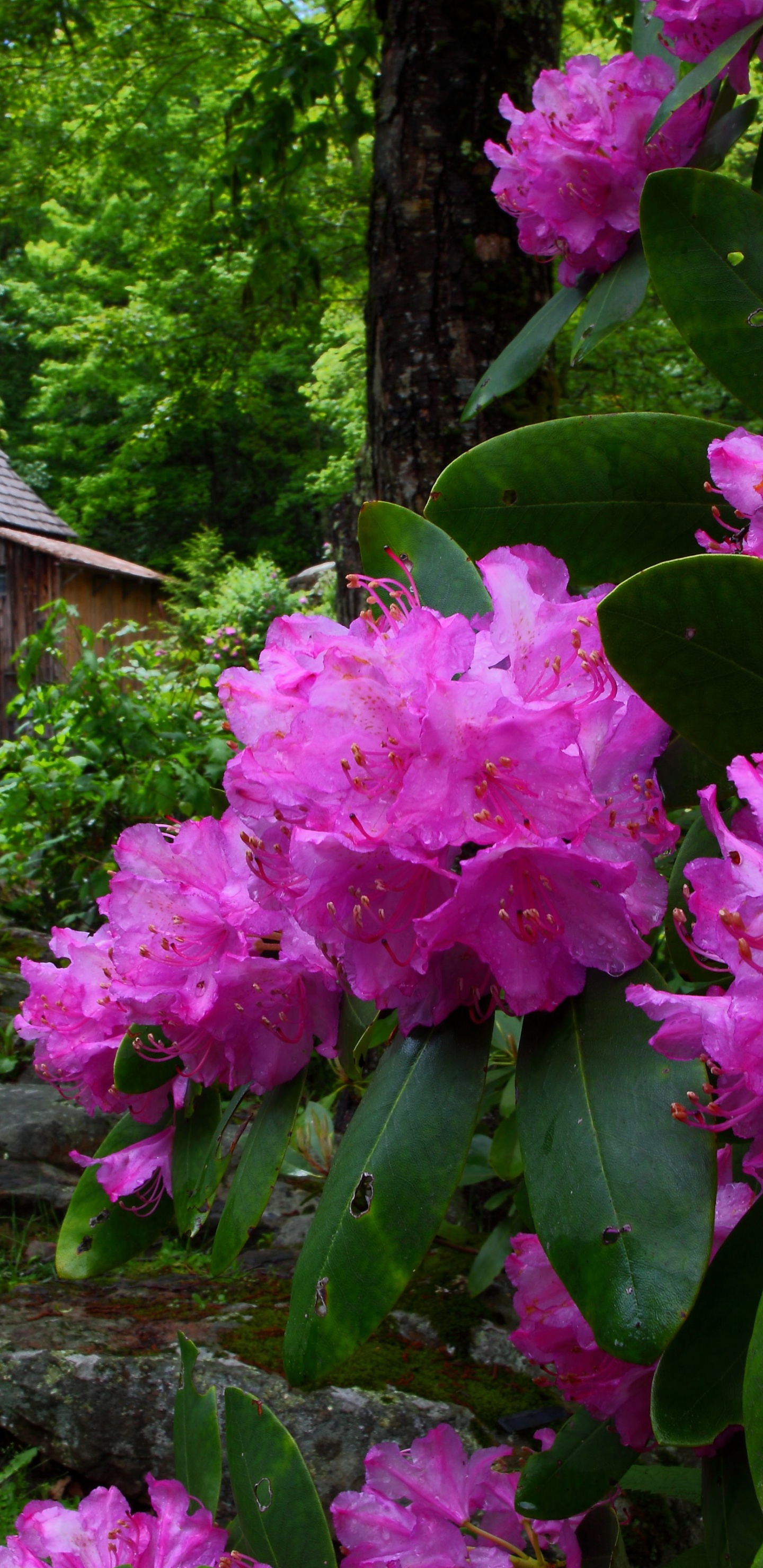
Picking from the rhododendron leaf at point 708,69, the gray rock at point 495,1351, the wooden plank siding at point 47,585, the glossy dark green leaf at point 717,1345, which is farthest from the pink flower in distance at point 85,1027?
the wooden plank siding at point 47,585

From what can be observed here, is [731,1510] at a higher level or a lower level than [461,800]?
lower

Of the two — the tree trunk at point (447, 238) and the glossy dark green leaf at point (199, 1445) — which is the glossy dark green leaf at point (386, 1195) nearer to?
the glossy dark green leaf at point (199, 1445)

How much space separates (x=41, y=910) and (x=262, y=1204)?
5207mm

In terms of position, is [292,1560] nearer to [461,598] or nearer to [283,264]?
[461,598]

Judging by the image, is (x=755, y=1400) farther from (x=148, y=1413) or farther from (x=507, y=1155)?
(x=148, y=1413)

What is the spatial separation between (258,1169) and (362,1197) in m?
0.12

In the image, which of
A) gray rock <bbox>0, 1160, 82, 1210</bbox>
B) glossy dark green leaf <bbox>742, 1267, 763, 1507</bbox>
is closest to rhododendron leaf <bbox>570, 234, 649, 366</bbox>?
glossy dark green leaf <bbox>742, 1267, 763, 1507</bbox>

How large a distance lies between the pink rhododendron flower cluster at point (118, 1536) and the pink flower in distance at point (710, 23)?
113 centimetres

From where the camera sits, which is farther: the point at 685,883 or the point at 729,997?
the point at 685,883

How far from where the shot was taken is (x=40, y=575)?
17.9m

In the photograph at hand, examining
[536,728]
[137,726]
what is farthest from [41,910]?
[536,728]

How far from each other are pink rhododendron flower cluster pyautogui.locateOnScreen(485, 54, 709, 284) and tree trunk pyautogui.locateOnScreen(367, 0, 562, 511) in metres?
1.35

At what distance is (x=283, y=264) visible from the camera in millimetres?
4785

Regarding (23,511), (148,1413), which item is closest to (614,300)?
(148,1413)
